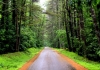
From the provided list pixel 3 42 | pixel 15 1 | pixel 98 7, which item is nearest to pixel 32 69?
pixel 98 7

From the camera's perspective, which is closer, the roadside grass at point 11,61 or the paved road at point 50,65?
the paved road at point 50,65

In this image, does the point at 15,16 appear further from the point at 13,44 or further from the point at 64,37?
the point at 64,37

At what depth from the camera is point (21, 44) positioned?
3566 cm

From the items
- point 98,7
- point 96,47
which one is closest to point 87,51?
point 96,47

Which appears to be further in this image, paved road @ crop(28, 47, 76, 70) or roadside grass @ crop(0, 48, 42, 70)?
roadside grass @ crop(0, 48, 42, 70)

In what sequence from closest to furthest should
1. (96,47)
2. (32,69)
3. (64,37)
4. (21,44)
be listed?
(32,69)
(96,47)
(21,44)
(64,37)

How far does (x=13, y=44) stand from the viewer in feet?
110

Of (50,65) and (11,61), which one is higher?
(50,65)

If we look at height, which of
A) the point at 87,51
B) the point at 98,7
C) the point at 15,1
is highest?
the point at 15,1

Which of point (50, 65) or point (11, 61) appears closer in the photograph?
point (50, 65)

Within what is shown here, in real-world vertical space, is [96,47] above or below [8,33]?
below

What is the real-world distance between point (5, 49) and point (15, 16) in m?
6.05

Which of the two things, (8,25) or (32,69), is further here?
(8,25)

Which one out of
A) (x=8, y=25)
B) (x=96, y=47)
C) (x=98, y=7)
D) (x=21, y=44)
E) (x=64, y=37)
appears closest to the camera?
(x=98, y=7)
